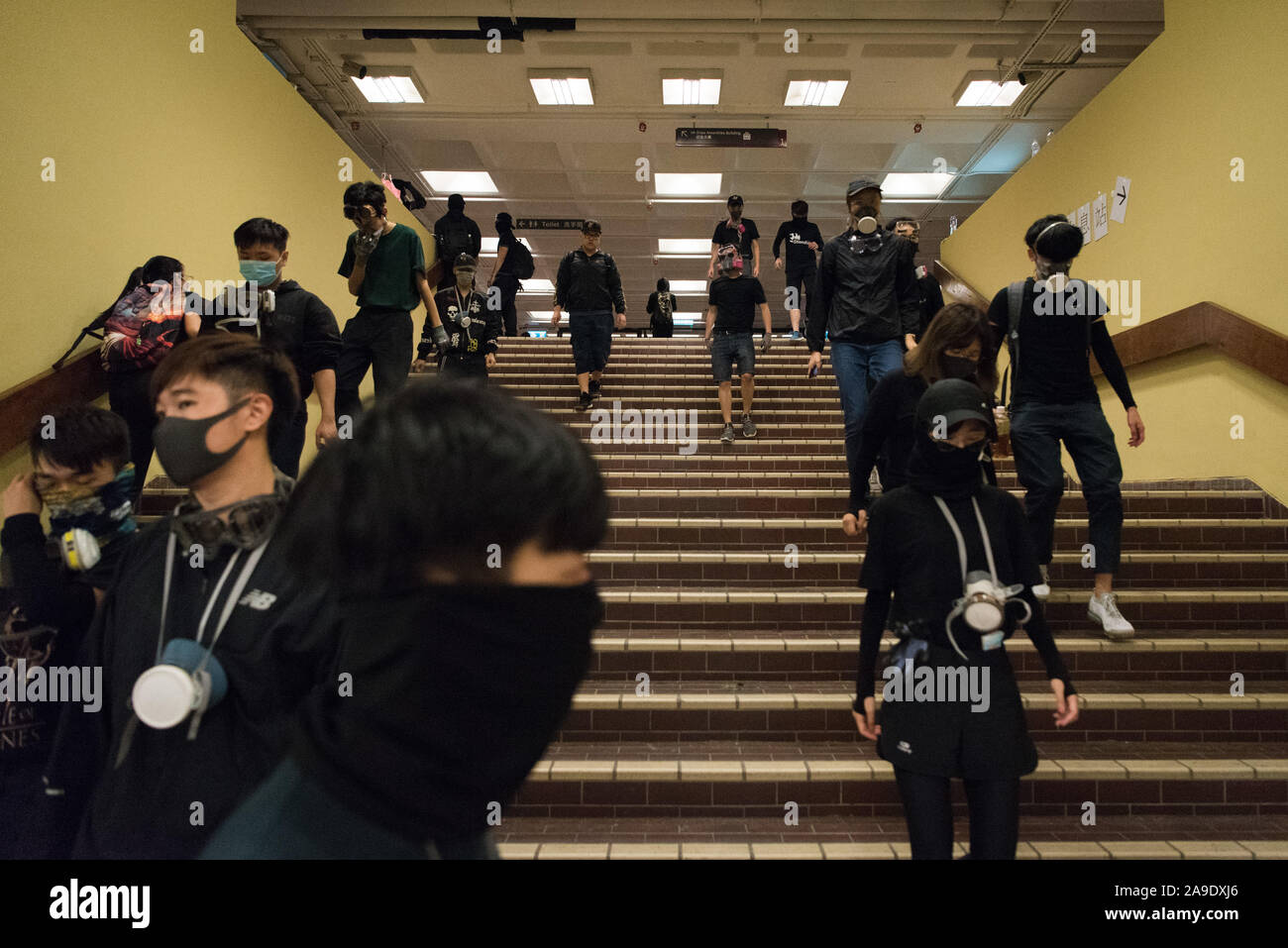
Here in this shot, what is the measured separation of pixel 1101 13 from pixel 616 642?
7.73 m

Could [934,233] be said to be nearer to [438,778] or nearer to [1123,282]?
[1123,282]

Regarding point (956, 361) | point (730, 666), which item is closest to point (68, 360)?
point (730, 666)

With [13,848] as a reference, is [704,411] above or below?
above

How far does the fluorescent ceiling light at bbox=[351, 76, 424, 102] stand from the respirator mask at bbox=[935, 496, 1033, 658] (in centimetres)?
857

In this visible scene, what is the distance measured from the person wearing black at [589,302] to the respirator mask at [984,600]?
502 cm

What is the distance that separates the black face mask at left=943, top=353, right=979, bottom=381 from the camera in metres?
2.53

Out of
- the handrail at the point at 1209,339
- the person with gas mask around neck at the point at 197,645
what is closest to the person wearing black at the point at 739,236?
the handrail at the point at 1209,339

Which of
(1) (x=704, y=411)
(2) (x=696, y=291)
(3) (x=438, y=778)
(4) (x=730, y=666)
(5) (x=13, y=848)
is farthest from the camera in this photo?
(2) (x=696, y=291)

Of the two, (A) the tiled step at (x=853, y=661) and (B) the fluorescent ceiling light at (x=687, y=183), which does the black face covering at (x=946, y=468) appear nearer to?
(A) the tiled step at (x=853, y=661)

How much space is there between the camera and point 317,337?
3146 millimetres

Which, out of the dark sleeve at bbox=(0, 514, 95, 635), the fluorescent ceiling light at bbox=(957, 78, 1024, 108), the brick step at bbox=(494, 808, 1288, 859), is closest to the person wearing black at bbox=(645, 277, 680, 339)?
the fluorescent ceiling light at bbox=(957, 78, 1024, 108)

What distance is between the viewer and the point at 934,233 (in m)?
13.1

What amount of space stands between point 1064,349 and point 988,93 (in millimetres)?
6897

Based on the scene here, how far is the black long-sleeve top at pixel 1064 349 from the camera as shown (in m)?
3.18
